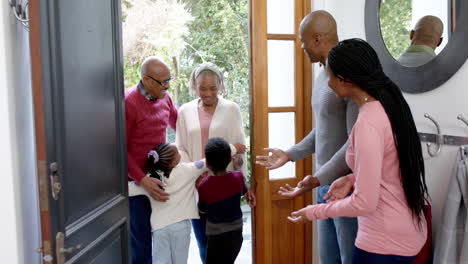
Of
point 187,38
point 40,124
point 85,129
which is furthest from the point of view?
point 187,38

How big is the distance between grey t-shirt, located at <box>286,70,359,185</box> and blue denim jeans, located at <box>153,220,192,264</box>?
88cm

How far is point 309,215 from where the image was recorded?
146cm

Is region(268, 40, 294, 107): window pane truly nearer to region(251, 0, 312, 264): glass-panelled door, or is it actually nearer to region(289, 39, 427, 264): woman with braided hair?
region(251, 0, 312, 264): glass-panelled door

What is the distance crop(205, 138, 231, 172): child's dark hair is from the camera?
2.18 meters

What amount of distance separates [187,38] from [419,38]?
14.3ft

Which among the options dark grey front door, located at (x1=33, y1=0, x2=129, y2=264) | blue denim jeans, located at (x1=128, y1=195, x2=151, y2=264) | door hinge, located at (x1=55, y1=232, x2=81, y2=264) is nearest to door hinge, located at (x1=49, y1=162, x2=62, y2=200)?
dark grey front door, located at (x1=33, y1=0, x2=129, y2=264)

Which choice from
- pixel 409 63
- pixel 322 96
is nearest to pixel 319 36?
pixel 322 96

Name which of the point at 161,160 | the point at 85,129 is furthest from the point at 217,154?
the point at 85,129

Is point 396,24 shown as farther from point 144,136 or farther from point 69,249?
point 69,249

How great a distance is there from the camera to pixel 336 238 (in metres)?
1.92

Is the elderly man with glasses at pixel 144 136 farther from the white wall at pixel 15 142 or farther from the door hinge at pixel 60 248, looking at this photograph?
the door hinge at pixel 60 248

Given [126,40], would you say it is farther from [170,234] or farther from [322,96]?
[322,96]

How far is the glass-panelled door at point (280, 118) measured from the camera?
2.35 m

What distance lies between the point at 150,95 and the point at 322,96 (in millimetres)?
959
